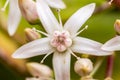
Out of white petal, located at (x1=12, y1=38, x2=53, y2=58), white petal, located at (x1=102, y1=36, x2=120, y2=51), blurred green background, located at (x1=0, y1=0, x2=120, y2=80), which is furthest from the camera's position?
blurred green background, located at (x1=0, y1=0, x2=120, y2=80)

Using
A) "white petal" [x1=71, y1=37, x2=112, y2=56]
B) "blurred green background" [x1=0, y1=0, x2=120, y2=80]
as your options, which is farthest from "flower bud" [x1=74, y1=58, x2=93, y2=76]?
"blurred green background" [x1=0, y1=0, x2=120, y2=80]

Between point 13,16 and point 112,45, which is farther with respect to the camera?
point 13,16

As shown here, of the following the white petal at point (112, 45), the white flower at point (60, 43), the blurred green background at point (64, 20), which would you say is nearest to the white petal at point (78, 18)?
the white flower at point (60, 43)

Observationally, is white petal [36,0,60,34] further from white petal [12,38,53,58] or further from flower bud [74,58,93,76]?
flower bud [74,58,93,76]

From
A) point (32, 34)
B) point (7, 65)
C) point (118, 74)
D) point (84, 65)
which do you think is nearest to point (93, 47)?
point (84, 65)

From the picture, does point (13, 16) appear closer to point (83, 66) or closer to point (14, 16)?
point (14, 16)

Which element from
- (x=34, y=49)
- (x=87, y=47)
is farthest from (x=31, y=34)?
(x=87, y=47)

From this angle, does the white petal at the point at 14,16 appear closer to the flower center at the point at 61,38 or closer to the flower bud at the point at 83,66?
the flower center at the point at 61,38
